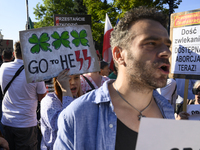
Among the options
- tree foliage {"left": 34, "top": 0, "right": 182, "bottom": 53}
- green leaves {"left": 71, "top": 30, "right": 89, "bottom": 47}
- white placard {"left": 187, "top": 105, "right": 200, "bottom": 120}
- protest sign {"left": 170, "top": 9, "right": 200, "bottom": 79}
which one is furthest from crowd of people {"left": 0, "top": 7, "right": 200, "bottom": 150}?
tree foliage {"left": 34, "top": 0, "right": 182, "bottom": 53}

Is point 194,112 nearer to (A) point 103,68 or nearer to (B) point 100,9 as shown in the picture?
(A) point 103,68

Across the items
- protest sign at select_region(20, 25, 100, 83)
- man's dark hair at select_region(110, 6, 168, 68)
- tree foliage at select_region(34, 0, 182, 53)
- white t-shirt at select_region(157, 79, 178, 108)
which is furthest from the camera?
tree foliage at select_region(34, 0, 182, 53)

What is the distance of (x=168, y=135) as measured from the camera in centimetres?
101

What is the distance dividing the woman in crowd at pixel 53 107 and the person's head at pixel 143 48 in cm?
101

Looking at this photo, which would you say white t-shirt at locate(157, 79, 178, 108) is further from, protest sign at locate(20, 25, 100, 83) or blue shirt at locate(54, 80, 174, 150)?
blue shirt at locate(54, 80, 174, 150)

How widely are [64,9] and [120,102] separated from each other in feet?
99.1

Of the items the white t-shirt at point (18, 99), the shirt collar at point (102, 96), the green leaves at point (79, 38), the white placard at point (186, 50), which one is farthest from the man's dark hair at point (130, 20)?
the white t-shirt at point (18, 99)

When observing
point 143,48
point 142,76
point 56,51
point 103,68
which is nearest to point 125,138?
point 142,76

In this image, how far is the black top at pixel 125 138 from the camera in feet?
4.14

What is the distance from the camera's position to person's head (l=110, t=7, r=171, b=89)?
1.29 m

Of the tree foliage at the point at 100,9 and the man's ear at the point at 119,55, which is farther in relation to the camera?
the tree foliage at the point at 100,9

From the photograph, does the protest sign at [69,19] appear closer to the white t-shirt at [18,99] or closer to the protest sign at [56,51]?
the white t-shirt at [18,99]

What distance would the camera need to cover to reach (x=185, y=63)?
2.98 metres

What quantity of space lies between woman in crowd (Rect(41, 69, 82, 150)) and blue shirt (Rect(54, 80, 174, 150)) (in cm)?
84
